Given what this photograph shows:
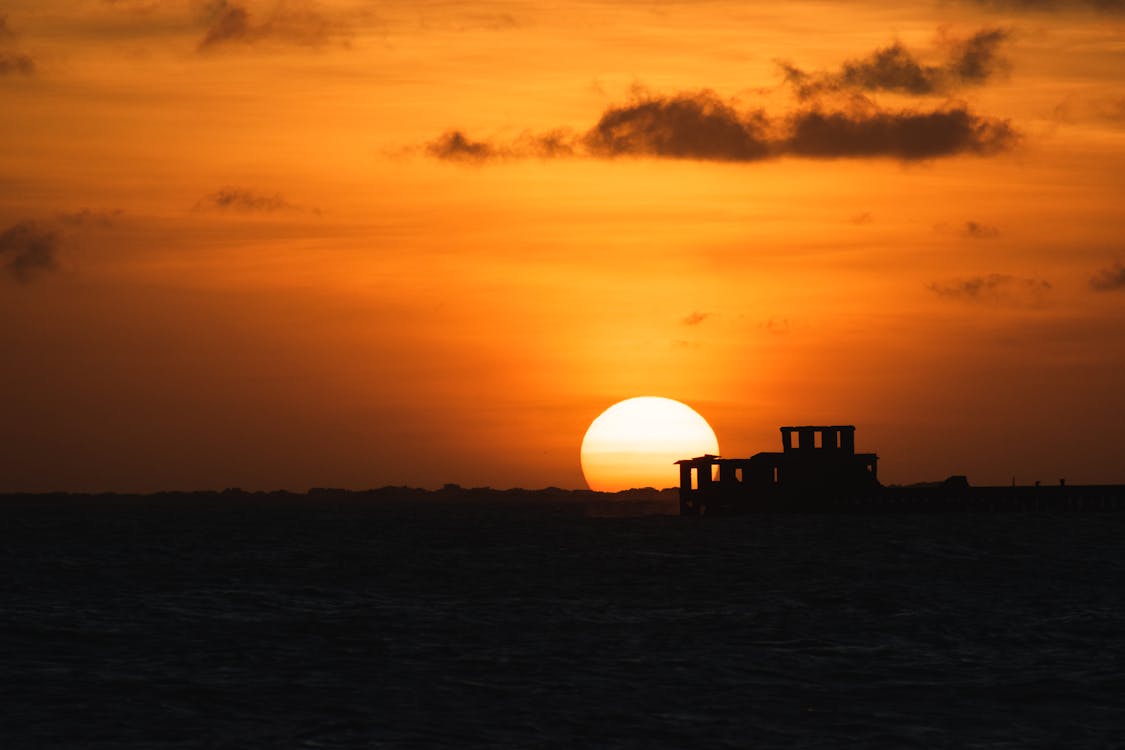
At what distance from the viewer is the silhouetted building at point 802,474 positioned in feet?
355

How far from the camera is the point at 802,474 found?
109 meters

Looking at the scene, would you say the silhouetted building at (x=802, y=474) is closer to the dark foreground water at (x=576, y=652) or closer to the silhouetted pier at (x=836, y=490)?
the silhouetted pier at (x=836, y=490)

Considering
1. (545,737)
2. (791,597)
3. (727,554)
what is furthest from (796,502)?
(545,737)

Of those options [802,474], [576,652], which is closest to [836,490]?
[802,474]

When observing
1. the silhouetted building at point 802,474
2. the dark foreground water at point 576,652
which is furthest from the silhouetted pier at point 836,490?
the dark foreground water at point 576,652

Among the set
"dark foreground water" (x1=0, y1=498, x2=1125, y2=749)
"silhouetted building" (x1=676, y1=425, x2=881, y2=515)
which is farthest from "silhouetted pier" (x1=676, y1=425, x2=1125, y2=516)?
"dark foreground water" (x1=0, y1=498, x2=1125, y2=749)

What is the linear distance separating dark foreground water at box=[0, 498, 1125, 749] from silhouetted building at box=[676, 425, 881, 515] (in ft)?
110

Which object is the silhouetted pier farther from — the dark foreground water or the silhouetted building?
the dark foreground water

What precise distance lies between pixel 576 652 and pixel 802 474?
240 feet

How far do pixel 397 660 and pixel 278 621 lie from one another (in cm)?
1015

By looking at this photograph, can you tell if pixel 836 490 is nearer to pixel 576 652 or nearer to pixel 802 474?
pixel 802 474

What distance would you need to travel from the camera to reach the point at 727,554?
73.8 metres

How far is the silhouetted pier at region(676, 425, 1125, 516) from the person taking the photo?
108000 millimetres

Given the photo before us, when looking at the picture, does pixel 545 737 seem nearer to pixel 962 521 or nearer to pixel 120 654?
pixel 120 654
